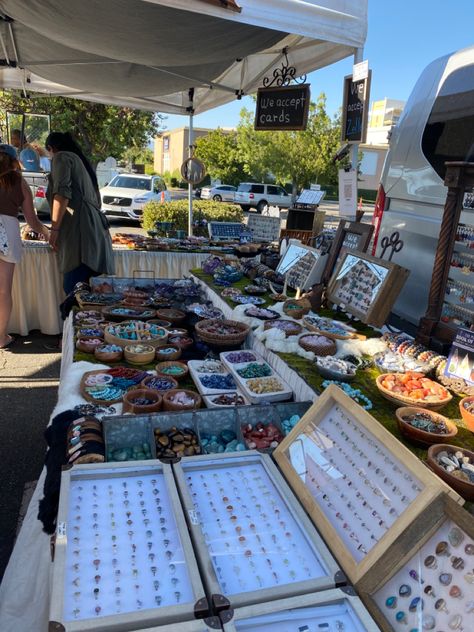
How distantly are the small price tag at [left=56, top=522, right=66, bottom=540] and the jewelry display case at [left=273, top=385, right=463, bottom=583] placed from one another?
0.69 m

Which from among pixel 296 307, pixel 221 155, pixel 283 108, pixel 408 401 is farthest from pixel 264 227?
pixel 221 155

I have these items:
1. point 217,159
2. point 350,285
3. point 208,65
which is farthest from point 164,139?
point 350,285

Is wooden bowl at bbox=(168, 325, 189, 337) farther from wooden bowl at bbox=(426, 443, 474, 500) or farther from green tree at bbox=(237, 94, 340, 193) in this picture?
green tree at bbox=(237, 94, 340, 193)

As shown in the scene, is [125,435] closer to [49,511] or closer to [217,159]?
[49,511]

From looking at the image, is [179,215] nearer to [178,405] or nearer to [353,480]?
[178,405]

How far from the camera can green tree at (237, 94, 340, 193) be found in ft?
71.7

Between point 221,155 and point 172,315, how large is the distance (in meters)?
27.6

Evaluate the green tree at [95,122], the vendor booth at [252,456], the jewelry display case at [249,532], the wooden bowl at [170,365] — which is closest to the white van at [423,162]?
Result: the vendor booth at [252,456]

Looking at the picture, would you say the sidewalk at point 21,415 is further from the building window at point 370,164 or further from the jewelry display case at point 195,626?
A: the building window at point 370,164

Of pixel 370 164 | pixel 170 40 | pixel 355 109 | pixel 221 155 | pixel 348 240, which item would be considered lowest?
pixel 348 240

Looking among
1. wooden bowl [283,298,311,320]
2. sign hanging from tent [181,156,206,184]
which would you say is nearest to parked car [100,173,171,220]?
sign hanging from tent [181,156,206,184]

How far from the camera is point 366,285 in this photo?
2.64 m

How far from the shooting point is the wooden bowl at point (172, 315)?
319 cm

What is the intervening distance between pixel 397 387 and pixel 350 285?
3.33 ft
